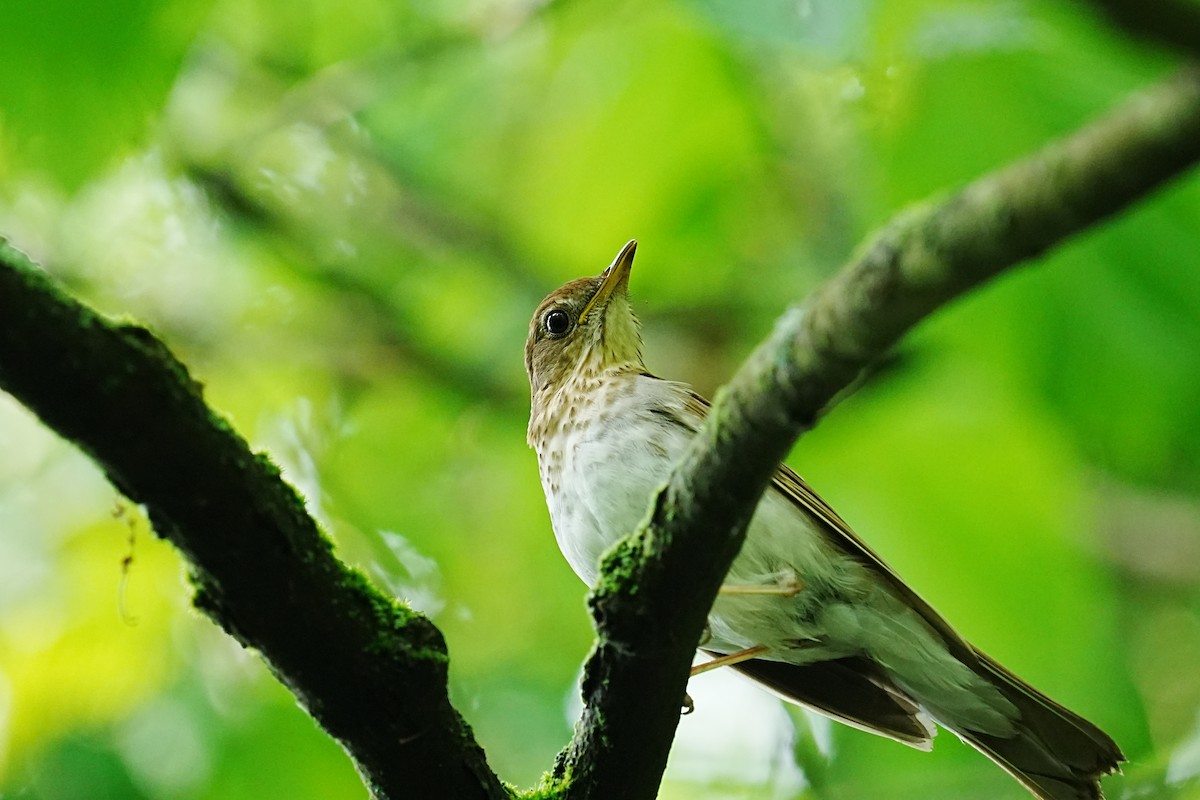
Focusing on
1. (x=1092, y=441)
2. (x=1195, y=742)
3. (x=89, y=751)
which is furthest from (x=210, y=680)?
(x=1195, y=742)

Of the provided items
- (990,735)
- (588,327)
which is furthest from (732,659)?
(588,327)

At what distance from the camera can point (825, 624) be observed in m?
4.54

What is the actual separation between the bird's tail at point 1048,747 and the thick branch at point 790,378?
6.32 ft

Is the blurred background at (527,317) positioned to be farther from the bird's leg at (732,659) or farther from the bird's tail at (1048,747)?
the bird's leg at (732,659)

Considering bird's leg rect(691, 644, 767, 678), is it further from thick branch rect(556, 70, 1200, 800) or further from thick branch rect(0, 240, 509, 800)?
thick branch rect(0, 240, 509, 800)

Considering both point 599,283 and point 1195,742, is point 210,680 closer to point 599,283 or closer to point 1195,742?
point 599,283

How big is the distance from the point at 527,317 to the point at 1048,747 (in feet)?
13.6

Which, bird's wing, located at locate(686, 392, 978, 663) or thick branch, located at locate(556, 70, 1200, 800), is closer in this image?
thick branch, located at locate(556, 70, 1200, 800)

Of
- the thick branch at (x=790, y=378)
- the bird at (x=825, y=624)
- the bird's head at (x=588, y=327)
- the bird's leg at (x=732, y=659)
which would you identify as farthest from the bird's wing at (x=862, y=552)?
the thick branch at (x=790, y=378)

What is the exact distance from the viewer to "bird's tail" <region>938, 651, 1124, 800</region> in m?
4.27

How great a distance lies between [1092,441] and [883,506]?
83cm

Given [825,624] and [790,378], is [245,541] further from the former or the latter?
[825,624]

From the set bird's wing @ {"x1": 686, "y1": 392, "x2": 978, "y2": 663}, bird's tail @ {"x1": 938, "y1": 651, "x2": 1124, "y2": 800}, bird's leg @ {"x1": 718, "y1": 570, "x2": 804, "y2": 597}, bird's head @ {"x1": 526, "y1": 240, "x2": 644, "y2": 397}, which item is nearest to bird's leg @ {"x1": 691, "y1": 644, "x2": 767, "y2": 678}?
bird's leg @ {"x1": 718, "y1": 570, "x2": 804, "y2": 597}

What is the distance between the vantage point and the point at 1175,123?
1401 mm
